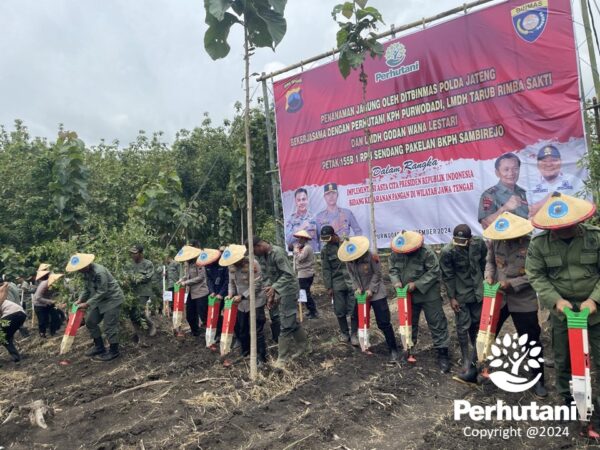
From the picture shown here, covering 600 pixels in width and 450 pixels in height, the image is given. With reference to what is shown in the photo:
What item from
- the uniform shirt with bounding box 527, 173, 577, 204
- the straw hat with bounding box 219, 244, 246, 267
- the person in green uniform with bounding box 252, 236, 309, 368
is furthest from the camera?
the uniform shirt with bounding box 527, 173, 577, 204

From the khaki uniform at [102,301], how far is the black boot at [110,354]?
3.4 inches

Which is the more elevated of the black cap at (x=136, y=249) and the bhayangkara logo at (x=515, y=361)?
the black cap at (x=136, y=249)

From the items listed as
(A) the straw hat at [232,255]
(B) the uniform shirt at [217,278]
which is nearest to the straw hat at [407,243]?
A: (A) the straw hat at [232,255]

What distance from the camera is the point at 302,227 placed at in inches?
371

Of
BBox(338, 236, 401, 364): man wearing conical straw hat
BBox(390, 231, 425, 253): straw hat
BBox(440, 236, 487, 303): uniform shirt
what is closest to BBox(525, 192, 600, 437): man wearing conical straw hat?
BBox(440, 236, 487, 303): uniform shirt

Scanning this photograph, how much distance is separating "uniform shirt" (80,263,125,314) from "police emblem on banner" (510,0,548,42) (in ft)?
22.7

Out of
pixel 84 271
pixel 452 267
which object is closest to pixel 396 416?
pixel 452 267

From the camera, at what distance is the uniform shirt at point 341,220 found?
8703mm

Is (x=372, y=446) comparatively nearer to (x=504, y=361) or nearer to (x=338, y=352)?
(x=504, y=361)

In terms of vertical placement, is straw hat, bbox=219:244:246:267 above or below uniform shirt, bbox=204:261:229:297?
above

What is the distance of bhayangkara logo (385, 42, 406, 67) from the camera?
25.9ft

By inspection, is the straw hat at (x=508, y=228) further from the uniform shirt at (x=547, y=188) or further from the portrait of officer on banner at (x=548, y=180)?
the uniform shirt at (x=547, y=188)

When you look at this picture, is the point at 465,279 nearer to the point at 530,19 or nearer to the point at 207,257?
the point at 207,257

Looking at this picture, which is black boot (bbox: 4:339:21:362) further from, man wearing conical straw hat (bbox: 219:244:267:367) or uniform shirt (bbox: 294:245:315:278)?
uniform shirt (bbox: 294:245:315:278)
